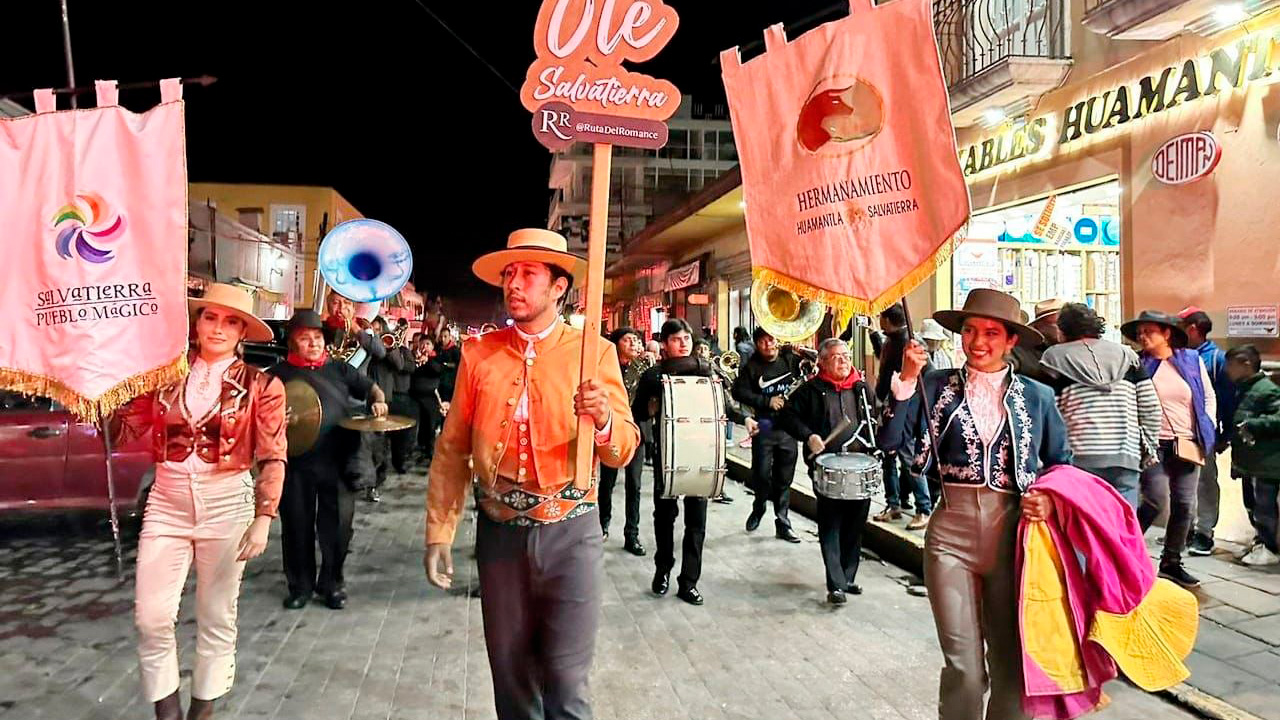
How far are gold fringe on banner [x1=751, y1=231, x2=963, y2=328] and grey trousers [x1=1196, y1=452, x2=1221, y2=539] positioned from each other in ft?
17.8

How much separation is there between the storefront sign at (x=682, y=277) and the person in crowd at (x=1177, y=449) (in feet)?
52.5

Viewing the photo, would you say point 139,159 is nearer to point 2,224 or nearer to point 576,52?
point 2,224

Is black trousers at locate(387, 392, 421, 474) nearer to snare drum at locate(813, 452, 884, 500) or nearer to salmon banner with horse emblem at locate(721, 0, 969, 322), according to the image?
snare drum at locate(813, 452, 884, 500)

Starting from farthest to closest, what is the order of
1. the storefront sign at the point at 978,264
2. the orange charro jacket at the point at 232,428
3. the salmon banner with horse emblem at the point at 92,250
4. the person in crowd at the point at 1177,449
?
the storefront sign at the point at 978,264 → the person in crowd at the point at 1177,449 → the salmon banner with horse emblem at the point at 92,250 → the orange charro jacket at the point at 232,428

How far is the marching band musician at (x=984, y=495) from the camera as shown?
333cm

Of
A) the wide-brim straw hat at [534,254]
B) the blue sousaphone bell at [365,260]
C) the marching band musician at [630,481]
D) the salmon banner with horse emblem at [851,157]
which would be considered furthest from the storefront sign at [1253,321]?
the blue sousaphone bell at [365,260]

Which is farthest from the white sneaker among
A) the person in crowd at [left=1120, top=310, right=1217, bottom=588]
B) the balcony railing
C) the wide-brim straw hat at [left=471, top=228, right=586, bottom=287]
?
the wide-brim straw hat at [left=471, top=228, right=586, bottom=287]

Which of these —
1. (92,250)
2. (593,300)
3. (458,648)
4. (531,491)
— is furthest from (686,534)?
(92,250)

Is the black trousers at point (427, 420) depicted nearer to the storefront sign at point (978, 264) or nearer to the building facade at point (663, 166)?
the storefront sign at point (978, 264)

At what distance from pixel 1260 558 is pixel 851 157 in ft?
18.6

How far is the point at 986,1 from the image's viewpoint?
980 cm

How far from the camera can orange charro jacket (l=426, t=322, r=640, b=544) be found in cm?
304

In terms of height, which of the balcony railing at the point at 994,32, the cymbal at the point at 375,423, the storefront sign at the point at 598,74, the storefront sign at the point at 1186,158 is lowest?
the cymbal at the point at 375,423

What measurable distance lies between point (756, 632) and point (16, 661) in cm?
464
